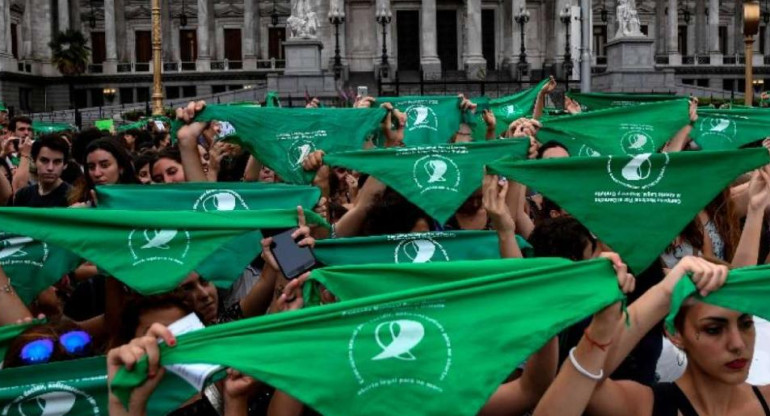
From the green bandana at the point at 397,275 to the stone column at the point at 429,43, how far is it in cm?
5017

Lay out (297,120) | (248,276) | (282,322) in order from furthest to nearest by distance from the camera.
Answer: (297,120) < (248,276) < (282,322)

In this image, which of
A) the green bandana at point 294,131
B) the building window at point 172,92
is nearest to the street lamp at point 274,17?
the building window at point 172,92

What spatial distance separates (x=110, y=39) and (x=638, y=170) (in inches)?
2500

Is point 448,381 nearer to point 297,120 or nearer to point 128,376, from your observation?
point 128,376

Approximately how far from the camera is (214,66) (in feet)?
214

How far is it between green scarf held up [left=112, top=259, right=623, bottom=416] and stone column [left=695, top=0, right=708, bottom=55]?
67715 millimetres

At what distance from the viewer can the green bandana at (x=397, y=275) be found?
4234mm

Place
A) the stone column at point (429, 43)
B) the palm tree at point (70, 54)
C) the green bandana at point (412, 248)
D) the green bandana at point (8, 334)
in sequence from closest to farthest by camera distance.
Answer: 1. the green bandana at point (8, 334)
2. the green bandana at point (412, 248)
3. the stone column at point (429, 43)
4. the palm tree at point (70, 54)

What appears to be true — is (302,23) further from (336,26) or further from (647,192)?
(647,192)

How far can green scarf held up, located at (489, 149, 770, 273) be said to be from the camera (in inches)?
224

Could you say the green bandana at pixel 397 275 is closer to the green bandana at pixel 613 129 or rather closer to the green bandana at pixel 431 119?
the green bandana at pixel 613 129

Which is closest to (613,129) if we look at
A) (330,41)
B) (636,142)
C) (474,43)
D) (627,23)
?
(636,142)

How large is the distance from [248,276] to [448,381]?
3205 mm

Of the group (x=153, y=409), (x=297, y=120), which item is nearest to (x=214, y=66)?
(x=297, y=120)
